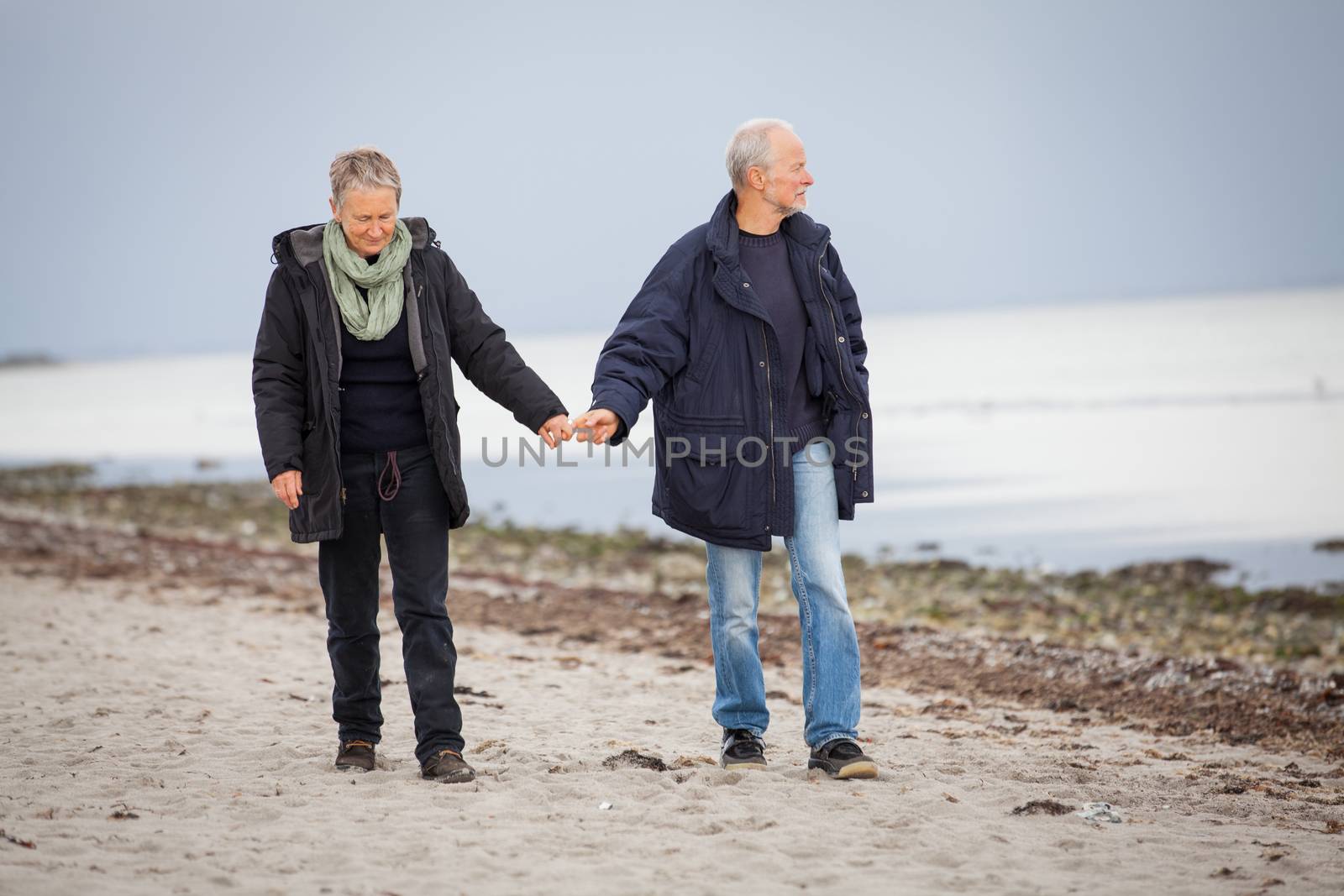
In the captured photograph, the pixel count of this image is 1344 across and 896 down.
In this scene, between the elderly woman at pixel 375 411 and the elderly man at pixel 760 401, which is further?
the elderly man at pixel 760 401

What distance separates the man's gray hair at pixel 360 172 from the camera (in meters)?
4.37

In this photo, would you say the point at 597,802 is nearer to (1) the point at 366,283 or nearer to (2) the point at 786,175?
(1) the point at 366,283

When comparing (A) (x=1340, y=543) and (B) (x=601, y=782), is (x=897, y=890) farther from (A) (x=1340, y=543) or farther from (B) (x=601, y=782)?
(A) (x=1340, y=543)

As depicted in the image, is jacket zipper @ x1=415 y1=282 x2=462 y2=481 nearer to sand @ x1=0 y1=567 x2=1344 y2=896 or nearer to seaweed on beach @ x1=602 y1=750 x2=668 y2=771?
sand @ x1=0 y1=567 x2=1344 y2=896

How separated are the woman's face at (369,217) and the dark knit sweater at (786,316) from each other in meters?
A: 1.26

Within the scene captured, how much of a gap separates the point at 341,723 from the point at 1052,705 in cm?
383

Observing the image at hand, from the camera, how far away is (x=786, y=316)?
4715mm

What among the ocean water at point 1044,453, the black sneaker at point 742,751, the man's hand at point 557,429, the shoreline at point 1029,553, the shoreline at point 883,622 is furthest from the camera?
the ocean water at point 1044,453

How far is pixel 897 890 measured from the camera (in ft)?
11.4

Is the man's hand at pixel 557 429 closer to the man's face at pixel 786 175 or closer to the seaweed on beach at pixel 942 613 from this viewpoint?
the man's face at pixel 786 175

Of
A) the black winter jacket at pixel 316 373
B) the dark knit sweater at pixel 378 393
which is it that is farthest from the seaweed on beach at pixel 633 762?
the dark knit sweater at pixel 378 393

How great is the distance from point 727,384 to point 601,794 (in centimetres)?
150

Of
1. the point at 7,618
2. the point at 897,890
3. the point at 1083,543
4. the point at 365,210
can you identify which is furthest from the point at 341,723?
the point at 1083,543

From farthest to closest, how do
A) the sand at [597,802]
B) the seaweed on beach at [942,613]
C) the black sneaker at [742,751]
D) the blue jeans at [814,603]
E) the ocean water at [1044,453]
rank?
the ocean water at [1044,453], the seaweed on beach at [942,613], the black sneaker at [742,751], the blue jeans at [814,603], the sand at [597,802]
